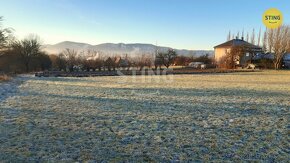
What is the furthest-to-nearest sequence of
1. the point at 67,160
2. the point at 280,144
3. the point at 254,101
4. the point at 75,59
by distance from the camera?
1. the point at 75,59
2. the point at 254,101
3. the point at 280,144
4. the point at 67,160

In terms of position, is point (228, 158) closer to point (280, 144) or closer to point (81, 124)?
point (280, 144)

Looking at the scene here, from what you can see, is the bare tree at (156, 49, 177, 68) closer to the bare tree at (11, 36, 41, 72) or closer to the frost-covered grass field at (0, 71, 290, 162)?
the bare tree at (11, 36, 41, 72)

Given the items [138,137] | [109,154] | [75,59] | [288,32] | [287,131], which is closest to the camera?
[109,154]

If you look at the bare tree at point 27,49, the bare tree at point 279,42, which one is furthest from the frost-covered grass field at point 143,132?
the bare tree at point 279,42

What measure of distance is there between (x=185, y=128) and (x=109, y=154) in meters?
2.54

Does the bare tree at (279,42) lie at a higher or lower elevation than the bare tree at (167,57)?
higher

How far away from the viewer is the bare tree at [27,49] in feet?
128

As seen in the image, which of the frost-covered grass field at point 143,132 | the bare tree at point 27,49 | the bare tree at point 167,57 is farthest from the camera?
the bare tree at point 167,57

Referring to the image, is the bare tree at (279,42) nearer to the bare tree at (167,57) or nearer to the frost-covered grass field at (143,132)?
the bare tree at (167,57)

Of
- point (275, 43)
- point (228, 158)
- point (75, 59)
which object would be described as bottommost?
point (228, 158)

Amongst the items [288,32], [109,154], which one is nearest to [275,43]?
[288,32]

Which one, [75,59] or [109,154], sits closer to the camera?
[109,154]

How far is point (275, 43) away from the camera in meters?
44.2

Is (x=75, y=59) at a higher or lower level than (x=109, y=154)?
higher
